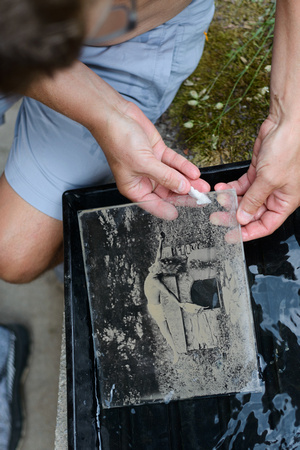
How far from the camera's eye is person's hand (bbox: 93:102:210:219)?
3.21 feet

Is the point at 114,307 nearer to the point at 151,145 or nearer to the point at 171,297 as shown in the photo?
the point at 171,297

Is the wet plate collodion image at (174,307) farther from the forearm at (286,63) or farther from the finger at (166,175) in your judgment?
the forearm at (286,63)

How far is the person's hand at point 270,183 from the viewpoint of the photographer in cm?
99

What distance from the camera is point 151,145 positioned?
107 centimetres

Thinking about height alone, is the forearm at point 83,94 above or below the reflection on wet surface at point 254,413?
above

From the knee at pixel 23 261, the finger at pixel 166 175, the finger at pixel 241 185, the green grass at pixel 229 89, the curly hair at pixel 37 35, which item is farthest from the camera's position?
the green grass at pixel 229 89

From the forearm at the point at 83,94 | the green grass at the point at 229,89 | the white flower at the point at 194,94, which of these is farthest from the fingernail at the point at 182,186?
the white flower at the point at 194,94

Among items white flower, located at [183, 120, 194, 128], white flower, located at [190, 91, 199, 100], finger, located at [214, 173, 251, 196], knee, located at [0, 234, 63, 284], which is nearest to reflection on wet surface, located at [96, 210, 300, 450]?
finger, located at [214, 173, 251, 196]

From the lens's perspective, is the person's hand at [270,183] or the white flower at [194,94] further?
the white flower at [194,94]

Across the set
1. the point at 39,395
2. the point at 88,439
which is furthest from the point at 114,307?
the point at 39,395

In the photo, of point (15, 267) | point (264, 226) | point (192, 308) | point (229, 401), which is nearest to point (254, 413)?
point (229, 401)

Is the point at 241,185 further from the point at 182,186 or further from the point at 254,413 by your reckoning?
the point at 254,413

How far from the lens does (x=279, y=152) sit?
1.00 meters

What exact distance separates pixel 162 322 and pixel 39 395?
0.81m
